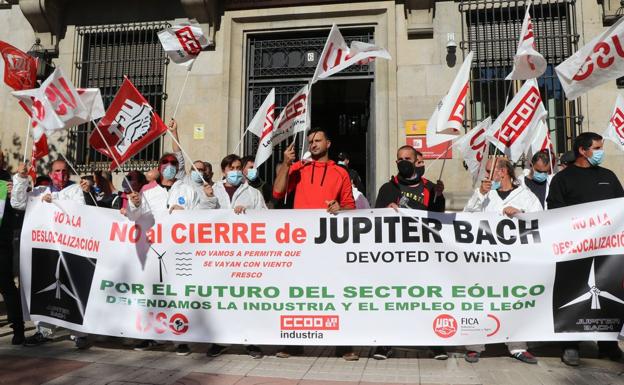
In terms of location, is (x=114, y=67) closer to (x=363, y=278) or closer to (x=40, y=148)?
(x=40, y=148)

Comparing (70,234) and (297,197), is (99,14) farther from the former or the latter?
(297,197)

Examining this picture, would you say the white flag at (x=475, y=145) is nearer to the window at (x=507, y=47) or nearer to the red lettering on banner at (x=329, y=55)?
the red lettering on banner at (x=329, y=55)

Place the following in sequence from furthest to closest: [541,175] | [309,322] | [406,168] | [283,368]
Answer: [541,175] → [406,168] → [309,322] → [283,368]

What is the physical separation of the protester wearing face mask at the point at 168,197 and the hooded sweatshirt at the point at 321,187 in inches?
32.5

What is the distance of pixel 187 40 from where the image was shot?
6.14m

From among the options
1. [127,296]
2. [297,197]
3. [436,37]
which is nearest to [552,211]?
[297,197]

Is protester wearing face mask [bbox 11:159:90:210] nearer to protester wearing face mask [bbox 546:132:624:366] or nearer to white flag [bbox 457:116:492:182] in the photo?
white flag [bbox 457:116:492:182]

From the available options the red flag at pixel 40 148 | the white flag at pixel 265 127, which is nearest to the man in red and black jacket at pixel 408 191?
the white flag at pixel 265 127

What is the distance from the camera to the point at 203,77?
9203 millimetres

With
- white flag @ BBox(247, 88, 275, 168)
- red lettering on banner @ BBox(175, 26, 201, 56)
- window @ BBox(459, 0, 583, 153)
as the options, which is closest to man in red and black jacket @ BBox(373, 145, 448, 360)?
white flag @ BBox(247, 88, 275, 168)

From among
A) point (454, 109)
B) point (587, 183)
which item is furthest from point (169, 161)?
point (587, 183)

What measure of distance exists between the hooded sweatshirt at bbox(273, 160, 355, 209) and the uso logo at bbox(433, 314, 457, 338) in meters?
1.30

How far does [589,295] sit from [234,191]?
3.60 m

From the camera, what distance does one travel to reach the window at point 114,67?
964cm
